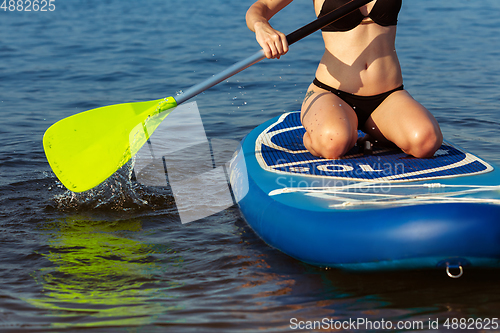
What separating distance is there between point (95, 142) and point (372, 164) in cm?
166

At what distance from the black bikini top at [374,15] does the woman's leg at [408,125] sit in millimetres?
415

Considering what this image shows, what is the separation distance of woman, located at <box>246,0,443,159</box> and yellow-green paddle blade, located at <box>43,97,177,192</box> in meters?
0.83

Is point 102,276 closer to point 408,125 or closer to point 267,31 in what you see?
point 267,31

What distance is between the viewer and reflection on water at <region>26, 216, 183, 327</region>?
222 centimetres

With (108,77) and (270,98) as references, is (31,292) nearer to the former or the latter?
(270,98)

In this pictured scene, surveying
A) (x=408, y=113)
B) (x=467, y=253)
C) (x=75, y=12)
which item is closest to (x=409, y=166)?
(x=408, y=113)

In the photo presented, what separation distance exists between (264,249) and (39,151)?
2.56m

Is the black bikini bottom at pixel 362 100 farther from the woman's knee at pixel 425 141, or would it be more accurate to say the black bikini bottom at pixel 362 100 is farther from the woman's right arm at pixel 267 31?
the woman's right arm at pixel 267 31

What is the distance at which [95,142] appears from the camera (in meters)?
3.24

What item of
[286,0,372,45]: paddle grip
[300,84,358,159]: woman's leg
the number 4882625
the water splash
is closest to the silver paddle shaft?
[286,0,372,45]: paddle grip

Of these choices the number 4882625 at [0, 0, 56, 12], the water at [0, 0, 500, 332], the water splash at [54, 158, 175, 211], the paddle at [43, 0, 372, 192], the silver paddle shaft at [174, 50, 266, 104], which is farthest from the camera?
Answer: the number 4882625 at [0, 0, 56, 12]

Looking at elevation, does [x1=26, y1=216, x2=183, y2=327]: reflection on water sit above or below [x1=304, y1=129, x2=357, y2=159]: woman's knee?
below

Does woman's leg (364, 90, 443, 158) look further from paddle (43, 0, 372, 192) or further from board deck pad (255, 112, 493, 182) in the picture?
paddle (43, 0, 372, 192)

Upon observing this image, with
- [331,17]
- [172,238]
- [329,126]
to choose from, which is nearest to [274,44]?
[331,17]
